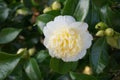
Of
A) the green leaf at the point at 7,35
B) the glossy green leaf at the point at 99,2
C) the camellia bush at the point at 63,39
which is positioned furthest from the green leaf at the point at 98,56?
the green leaf at the point at 7,35

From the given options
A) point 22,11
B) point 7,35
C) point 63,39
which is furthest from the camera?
point 22,11

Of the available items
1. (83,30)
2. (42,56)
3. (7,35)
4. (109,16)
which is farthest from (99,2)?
(7,35)

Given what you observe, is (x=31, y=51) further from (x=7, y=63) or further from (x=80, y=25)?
(x=80, y=25)

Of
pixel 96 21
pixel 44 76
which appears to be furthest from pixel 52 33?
pixel 44 76

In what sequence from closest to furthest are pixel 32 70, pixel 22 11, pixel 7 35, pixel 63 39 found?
pixel 63 39
pixel 32 70
pixel 7 35
pixel 22 11

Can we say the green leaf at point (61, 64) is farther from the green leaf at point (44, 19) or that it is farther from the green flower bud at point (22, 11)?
the green flower bud at point (22, 11)

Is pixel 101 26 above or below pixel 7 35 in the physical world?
above

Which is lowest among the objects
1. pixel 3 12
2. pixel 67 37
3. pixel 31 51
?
pixel 31 51
